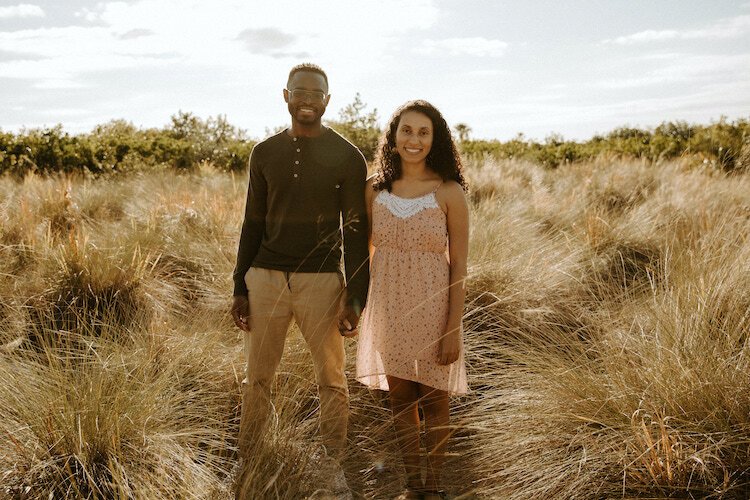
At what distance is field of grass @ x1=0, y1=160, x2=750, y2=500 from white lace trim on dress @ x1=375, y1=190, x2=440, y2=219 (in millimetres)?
1141

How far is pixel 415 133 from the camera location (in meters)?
3.33

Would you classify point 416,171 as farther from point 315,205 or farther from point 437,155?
point 315,205

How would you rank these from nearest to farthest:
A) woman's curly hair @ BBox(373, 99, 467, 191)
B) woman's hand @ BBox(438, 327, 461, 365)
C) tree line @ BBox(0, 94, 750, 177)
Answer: woman's hand @ BBox(438, 327, 461, 365) → woman's curly hair @ BBox(373, 99, 467, 191) → tree line @ BBox(0, 94, 750, 177)

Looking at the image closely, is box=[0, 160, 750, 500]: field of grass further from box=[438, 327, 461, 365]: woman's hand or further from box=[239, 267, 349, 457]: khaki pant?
box=[438, 327, 461, 365]: woman's hand

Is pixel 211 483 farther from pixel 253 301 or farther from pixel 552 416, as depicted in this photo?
pixel 552 416

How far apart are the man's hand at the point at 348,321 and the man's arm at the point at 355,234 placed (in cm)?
1

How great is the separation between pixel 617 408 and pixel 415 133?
1695mm

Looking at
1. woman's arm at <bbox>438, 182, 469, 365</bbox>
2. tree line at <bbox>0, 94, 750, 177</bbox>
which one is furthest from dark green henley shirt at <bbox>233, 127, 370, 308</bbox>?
tree line at <bbox>0, 94, 750, 177</bbox>

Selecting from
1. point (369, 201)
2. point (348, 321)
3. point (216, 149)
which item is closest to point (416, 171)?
point (369, 201)

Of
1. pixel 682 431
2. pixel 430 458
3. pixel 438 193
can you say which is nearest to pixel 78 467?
pixel 430 458

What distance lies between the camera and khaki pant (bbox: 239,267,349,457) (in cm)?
333

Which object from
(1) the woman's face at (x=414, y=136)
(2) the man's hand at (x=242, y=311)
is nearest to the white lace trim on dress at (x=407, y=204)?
(1) the woman's face at (x=414, y=136)

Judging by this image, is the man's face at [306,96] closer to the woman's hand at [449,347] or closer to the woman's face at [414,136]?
the woman's face at [414,136]

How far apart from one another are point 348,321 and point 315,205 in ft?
2.03
